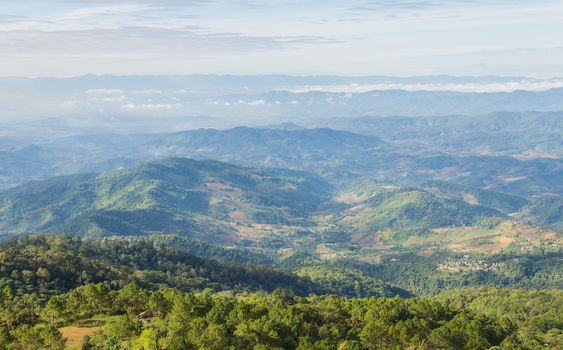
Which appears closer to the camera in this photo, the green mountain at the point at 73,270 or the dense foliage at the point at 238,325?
the dense foliage at the point at 238,325

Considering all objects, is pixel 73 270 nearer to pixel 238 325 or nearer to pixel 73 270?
pixel 73 270

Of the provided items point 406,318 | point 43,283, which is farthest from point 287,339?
point 43,283

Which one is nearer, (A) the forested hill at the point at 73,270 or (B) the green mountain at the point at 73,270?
(A) the forested hill at the point at 73,270

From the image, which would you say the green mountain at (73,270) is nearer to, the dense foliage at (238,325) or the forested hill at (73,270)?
the forested hill at (73,270)

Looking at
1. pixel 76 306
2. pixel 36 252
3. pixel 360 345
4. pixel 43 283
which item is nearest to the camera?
pixel 360 345

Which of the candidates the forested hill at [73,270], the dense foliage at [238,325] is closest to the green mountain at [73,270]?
the forested hill at [73,270]

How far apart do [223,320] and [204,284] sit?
10309 centimetres

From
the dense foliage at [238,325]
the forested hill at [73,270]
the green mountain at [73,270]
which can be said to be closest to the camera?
the dense foliage at [238,325]

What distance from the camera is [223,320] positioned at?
273ft

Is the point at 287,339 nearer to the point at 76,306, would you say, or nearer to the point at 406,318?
the point at 406,318

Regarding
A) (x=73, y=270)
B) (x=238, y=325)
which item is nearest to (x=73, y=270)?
(x=73, y=270)

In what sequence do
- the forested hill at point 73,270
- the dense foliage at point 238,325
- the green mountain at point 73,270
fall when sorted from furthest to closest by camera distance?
the green mountain at point 73,270, the forested hill at point 73,270, the dense foliage at point 238,325

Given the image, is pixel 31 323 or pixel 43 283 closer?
pixel 31 323

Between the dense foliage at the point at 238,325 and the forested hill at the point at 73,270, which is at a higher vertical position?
the dense foliage at the point at 238,325
